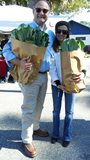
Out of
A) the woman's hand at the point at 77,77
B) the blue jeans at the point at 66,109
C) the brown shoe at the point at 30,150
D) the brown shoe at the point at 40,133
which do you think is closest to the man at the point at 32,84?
the brown shoe at the point at 30,150

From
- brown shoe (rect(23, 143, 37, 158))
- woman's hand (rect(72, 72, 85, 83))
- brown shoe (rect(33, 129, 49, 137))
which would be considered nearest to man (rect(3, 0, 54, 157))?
brown shoe (rect(23, 143, 37, 158))

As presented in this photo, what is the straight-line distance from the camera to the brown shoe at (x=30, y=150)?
4109 millimetres

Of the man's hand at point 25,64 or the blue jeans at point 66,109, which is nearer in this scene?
the man's hand at point 25,64

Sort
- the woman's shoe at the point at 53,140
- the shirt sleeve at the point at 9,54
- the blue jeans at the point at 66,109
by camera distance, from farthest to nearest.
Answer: the woman's shoe at the point at 53,140, the blue jeans at the point at 66,109, the shirt sleeve at the point at 9,54

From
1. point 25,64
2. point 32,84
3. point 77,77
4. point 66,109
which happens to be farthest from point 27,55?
point 66,109

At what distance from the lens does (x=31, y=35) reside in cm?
368

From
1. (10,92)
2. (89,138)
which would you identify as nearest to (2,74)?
(10,92)

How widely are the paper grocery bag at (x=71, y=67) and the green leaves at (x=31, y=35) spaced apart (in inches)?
13.3

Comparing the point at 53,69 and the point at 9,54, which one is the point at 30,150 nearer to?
the point at 53,69

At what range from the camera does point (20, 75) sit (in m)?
3.81

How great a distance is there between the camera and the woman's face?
13.1ft

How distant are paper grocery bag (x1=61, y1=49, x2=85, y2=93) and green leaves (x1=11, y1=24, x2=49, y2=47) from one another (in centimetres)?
34

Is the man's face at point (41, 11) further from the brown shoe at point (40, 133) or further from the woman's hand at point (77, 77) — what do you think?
the brown shoe at point (40, 133)

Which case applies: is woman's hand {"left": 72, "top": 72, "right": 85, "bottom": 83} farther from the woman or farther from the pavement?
the pavement
